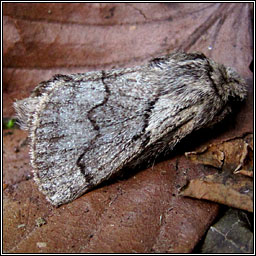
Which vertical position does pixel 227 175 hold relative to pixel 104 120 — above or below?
below

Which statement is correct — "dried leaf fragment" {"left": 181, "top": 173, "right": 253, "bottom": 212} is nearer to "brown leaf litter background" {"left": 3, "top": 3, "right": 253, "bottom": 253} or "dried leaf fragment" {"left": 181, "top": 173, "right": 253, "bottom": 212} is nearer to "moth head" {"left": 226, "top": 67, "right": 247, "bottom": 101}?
"brown leaf litter background" {"left": 3, "top": 3, "right": 253, "bottom": 253}

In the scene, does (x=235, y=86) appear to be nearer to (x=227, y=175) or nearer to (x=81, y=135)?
(x=227, y=175)

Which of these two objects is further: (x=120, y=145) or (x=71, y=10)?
(x=71, y=10)

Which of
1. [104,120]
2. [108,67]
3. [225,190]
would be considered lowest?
[225,190]

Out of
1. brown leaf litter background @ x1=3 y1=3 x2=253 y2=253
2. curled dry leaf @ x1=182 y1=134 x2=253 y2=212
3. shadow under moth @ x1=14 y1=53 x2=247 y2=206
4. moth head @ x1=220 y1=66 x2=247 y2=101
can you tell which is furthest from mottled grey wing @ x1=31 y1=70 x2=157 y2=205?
moth head @ x1=220 y1=66 x2=247 y2=101

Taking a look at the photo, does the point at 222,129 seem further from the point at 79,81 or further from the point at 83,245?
the point at 83,245

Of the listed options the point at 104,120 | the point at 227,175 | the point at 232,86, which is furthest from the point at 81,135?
the point at 232,86

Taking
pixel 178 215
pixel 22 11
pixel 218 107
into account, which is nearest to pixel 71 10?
pixel 22 11
